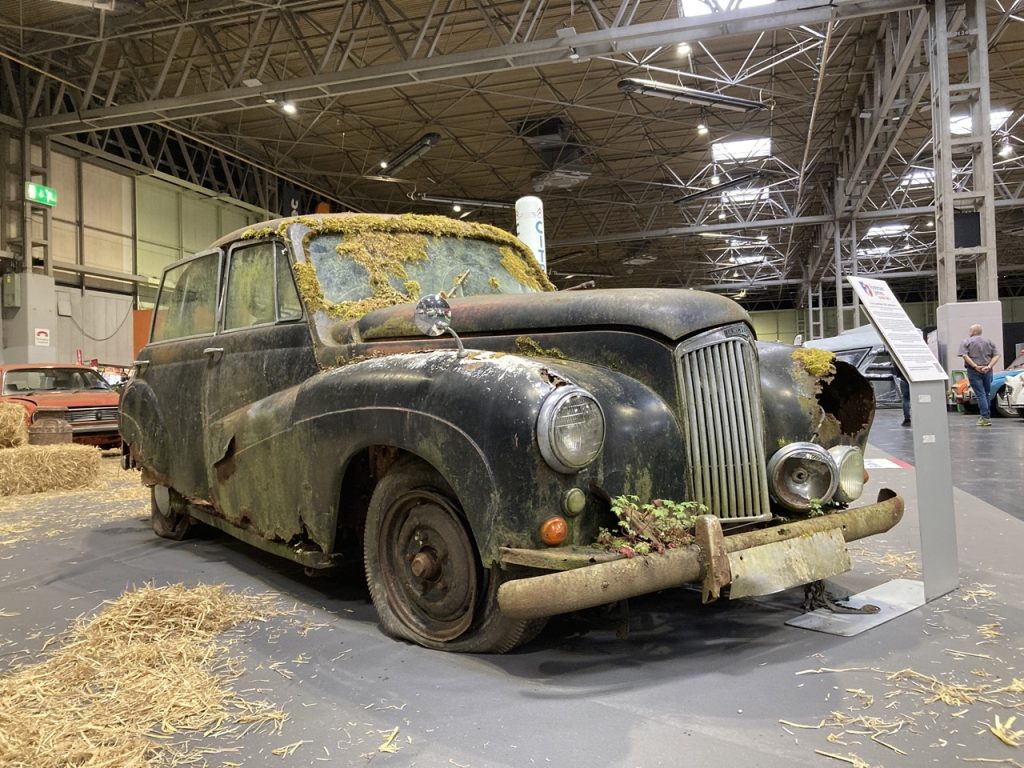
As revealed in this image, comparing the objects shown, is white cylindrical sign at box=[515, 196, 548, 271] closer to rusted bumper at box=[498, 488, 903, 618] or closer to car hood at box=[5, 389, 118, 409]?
rusted bumper at box=[498, 488, 903, 618]

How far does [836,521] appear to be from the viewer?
271 centimetres

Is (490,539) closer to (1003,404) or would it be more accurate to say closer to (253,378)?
(253,378)

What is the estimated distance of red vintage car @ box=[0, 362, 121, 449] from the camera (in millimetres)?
9648

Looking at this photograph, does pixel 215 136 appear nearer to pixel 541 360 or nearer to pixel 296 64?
pixel 296 64

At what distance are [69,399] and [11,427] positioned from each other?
2.10 metres

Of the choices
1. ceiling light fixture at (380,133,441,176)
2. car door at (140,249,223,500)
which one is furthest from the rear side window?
ceiling light fixture at (380,133,441,176)

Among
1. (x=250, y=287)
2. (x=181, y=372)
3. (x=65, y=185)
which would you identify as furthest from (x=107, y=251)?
(x=250, y=287)

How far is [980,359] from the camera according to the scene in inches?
416

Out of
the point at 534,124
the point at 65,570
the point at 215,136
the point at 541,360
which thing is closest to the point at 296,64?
the point at 215,136

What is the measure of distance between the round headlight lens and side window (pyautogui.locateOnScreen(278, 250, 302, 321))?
8.35ft

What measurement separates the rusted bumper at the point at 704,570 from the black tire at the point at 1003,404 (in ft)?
39.1

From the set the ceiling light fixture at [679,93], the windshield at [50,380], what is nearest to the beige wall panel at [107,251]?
the windshield at [50,380]

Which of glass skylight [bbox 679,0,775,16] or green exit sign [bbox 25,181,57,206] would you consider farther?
green exit sign [bbox 25,181,57,206]

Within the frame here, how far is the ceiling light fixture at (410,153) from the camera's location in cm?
1588
